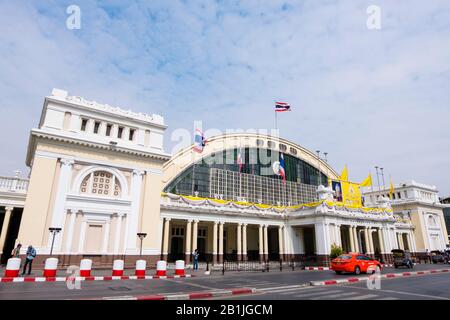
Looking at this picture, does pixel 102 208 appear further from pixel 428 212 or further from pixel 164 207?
pixel 428 212

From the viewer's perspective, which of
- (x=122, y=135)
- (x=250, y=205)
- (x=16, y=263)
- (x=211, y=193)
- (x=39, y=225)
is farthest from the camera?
(x=211, y=193)

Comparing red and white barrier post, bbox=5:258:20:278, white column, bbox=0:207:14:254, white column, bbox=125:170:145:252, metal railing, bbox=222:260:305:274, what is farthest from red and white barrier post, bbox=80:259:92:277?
white column, bbox=0:207:14:254

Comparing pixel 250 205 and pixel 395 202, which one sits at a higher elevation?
pixel 395 202

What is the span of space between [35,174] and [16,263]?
9966mm

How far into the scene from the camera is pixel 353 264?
74.1 feet

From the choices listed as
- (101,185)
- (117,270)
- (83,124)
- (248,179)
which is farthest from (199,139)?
(117,270)

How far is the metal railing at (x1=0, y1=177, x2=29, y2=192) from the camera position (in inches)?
1097

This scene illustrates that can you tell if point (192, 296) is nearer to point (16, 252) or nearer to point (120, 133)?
point (16, 252)

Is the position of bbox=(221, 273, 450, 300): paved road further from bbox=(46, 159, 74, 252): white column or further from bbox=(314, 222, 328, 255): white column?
bbox=(314, 222, 328, 255): white column

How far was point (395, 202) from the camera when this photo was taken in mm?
67562

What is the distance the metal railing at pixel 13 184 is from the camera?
2786 cm

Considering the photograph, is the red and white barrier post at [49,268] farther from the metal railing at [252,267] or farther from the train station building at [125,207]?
the metal railing at [252,267]

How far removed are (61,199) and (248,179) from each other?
35.3m
